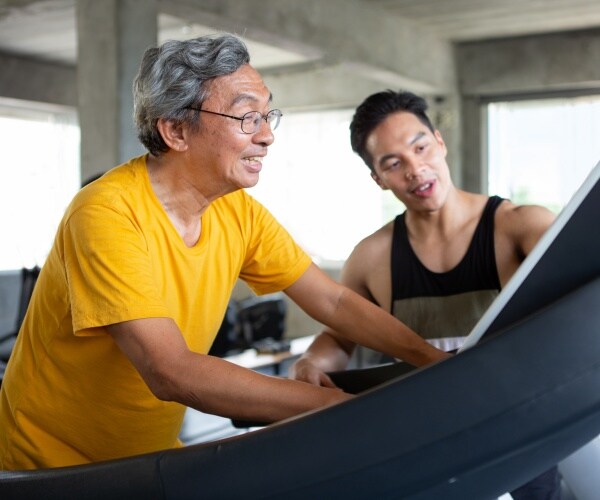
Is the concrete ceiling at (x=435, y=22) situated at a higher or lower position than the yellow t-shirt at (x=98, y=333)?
higher

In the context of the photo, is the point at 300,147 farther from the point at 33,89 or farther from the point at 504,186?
the point at 33,89

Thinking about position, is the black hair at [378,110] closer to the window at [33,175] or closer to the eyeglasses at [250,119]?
the eyeglasses at [250,119]

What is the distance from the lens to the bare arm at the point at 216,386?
98 centimetres

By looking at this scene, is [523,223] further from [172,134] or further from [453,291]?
[172,134]

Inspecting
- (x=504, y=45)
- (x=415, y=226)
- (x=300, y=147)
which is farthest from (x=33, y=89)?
(x=415, y=226)

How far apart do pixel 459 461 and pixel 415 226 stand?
130cm

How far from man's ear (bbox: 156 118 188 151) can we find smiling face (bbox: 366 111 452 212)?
0.64m

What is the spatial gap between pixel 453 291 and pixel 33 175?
9249 millimetres

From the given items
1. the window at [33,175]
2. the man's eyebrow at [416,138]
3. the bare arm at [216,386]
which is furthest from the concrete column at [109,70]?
the window at [33,175]

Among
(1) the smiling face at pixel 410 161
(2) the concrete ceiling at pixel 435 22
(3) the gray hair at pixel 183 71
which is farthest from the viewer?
(2) the concrete ceiling at pixel 435 22

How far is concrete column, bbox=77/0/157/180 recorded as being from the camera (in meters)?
4.57

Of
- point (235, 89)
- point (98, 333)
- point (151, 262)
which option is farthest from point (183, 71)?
point (98, 333)

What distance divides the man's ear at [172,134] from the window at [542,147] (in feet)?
27.0

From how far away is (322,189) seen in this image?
419 inches
